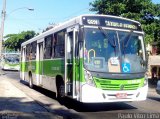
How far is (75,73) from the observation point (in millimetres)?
12297

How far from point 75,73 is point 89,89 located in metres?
Result: 0.88

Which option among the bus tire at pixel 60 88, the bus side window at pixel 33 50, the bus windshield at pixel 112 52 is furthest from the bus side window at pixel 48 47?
the bus windshield at pixel 112 52

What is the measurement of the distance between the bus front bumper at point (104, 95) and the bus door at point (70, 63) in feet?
2.20

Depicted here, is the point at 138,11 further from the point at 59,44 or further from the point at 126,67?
the point at 126,67

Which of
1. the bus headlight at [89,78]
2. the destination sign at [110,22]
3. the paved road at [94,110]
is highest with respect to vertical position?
the destination sign at [110,22]

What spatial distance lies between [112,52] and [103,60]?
0.47m

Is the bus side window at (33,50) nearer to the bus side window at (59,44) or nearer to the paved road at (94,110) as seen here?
the bus side window at (59,44)

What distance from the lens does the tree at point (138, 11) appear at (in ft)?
99.2

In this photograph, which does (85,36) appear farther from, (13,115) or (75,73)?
(13,115)

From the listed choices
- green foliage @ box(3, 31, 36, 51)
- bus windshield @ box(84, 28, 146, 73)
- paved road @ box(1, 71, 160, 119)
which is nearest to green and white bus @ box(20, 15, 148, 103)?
bus windshield @ box(84, 28, 146, 73)

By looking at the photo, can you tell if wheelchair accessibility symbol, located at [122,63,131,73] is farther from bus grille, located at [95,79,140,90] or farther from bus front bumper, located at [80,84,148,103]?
bus front bumper, located at [80,84,148,103]

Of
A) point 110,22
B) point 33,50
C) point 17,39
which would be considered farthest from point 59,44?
point 17,39

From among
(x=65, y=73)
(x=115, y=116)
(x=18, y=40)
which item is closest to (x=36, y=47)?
(x=65, y=73)

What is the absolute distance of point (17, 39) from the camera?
9000cm
